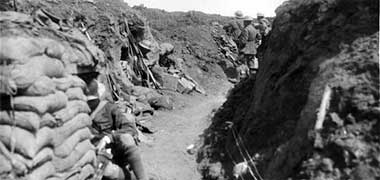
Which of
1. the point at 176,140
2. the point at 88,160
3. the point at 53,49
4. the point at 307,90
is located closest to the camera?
the point at 53,49

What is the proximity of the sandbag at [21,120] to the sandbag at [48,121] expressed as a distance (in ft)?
0.34

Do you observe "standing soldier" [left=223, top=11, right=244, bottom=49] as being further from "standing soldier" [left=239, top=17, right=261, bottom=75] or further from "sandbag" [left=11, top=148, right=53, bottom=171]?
"sandbag" [left=11, top=148, right=53, bottom=171]

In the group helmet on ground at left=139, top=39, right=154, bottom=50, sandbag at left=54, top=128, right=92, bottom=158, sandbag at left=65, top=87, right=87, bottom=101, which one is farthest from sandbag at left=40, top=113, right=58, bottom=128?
helmet on ground at left=139, top=39, right=154, bottom=50

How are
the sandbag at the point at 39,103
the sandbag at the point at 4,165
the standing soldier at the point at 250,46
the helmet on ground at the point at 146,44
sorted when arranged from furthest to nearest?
the standing soldier at the point at 250,46 → the helmet on ground at the point at 146,44 → the sandbag at the point at 39,103 → the sandbag at the point at 4,165

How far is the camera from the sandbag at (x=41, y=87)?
3195 millimetres

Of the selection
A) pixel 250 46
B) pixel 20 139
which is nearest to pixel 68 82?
pixel 20 139

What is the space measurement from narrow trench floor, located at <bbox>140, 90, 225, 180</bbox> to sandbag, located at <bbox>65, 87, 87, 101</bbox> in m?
1.93

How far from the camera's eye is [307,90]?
15.0 ft

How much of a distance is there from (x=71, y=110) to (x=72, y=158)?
42cm

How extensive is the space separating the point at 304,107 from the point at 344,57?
65 cm

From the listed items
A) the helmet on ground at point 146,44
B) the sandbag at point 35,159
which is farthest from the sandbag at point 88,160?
the helmet on ground at point 146,44

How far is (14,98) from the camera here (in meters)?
3.15

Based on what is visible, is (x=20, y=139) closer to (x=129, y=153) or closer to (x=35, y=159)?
(x=35, y=159)

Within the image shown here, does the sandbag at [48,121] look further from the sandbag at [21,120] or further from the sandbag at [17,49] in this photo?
the sandbag at [17,49]
